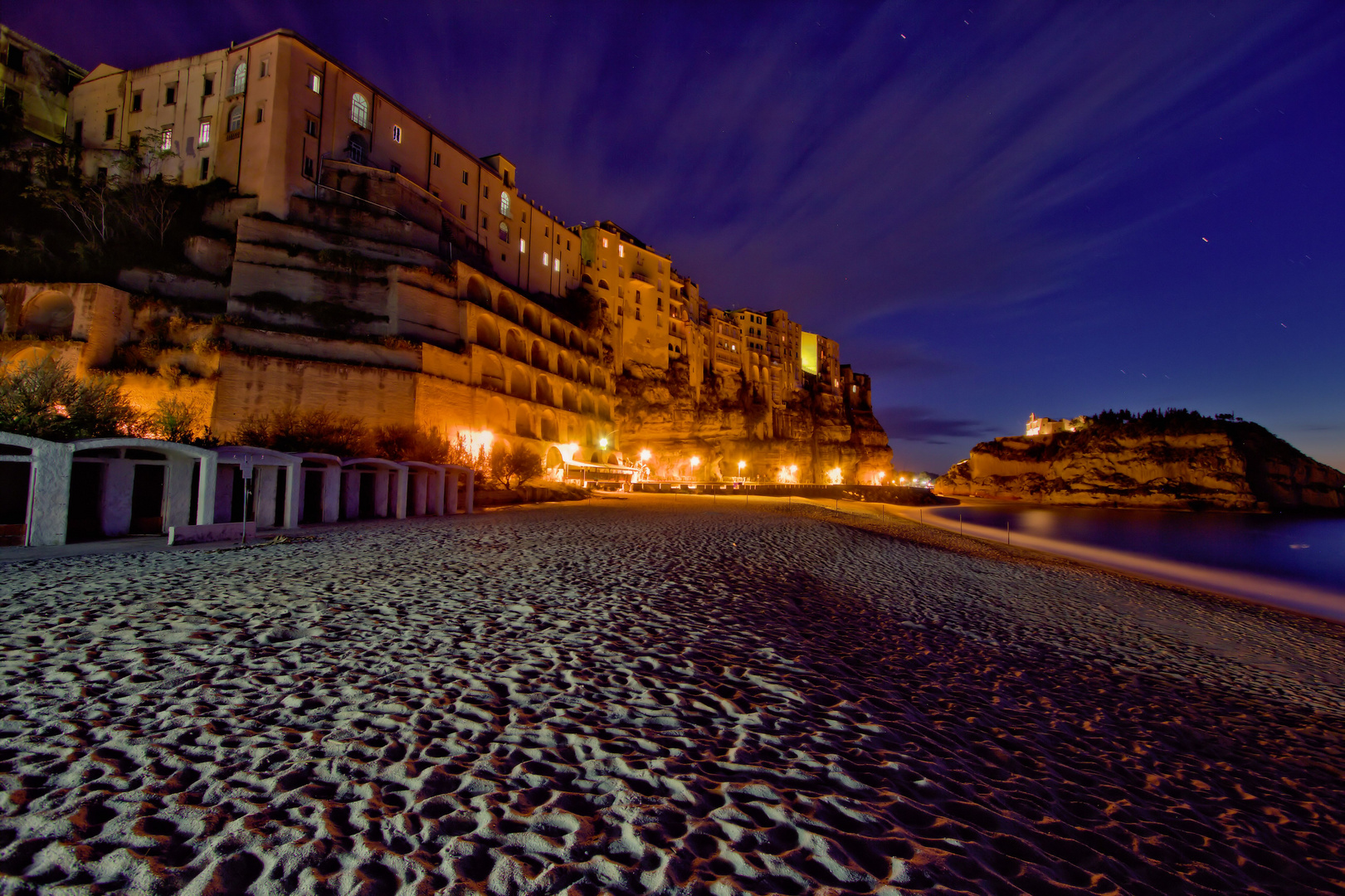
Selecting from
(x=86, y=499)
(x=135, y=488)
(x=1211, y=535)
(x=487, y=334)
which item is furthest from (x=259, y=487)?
(x=1211, y=535)

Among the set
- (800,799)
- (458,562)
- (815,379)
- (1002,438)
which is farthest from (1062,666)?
(815,379)

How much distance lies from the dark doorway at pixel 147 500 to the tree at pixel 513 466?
64.2 feet

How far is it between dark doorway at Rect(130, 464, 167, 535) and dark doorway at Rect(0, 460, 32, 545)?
5.53 ft

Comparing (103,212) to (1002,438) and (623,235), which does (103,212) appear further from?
(1002,438)

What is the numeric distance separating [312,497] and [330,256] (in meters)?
23.2

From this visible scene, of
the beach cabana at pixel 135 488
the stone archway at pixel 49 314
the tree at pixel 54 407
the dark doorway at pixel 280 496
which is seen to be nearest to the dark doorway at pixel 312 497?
the dark doorway at pixel 280 496

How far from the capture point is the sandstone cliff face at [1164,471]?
59.0 meters

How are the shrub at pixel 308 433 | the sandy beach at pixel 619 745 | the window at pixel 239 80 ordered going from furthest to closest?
1. the window at pixel 239 80
2. the shrub at pixel 308 433
3. the sandy beach at pixel 619 745

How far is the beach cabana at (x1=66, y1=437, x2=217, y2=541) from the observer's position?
11828 mm

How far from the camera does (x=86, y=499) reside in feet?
39.3

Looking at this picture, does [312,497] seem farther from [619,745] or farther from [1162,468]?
[1162,468]

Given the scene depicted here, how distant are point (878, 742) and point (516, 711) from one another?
290cm

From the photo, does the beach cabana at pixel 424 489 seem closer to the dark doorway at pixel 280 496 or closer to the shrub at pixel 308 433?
the shrub at pixel 308 433

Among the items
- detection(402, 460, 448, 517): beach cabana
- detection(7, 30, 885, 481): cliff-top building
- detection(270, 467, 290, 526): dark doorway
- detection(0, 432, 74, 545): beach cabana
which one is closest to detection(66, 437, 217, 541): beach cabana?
detection(0, 432, 74, 545): beach cabana
